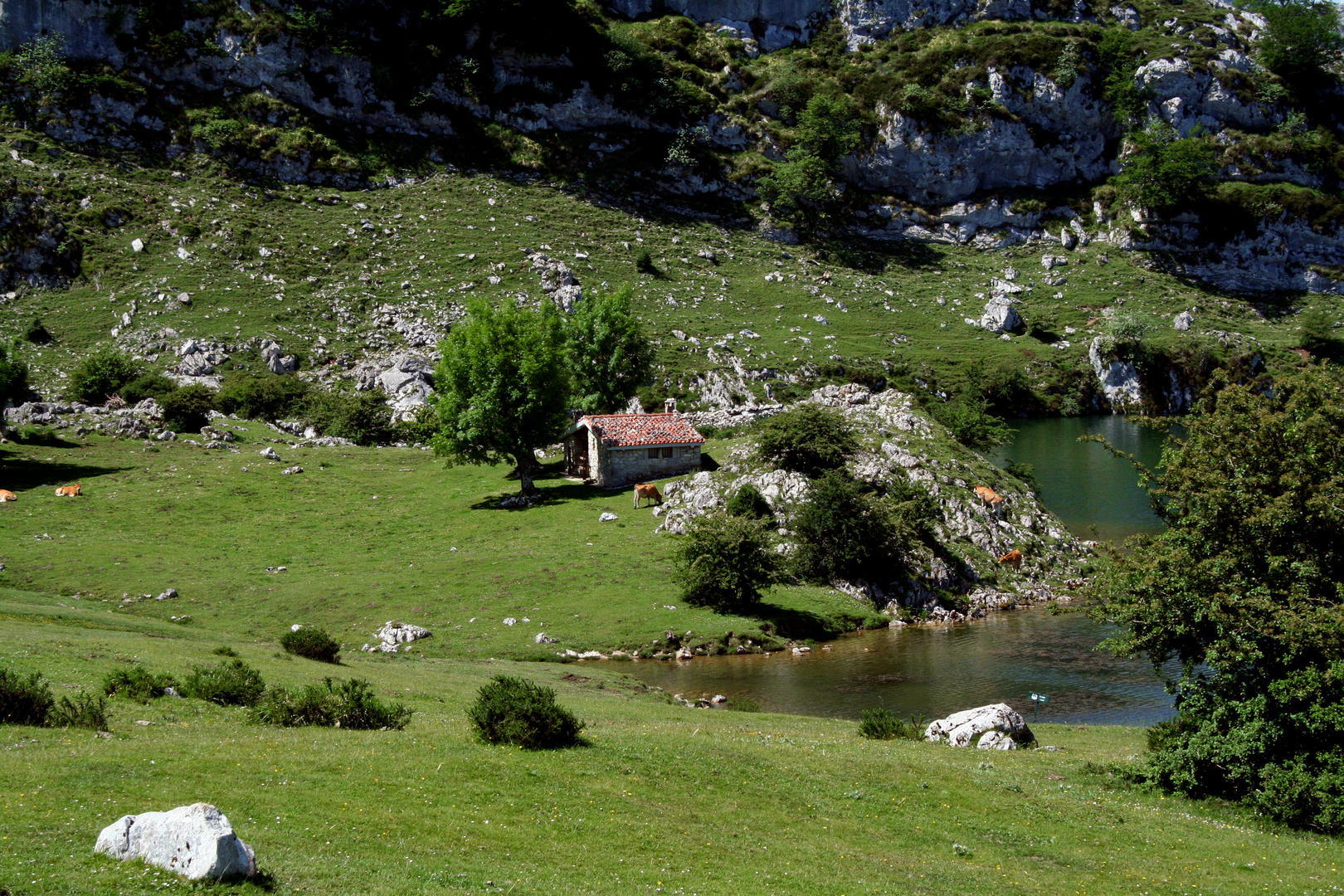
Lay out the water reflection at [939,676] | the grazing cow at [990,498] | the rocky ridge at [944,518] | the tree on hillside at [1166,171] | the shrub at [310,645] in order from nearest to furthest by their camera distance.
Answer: the shrub at [310,645] < the water reflection at [939,676] < the rocky ridge at [944,518] < the grazing cow at [990,498] < the tree on hillside at [1166,171]

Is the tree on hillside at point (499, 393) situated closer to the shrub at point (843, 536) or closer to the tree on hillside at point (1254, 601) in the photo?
the shrub at point (843, 536)

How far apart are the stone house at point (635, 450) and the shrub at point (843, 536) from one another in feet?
49.7

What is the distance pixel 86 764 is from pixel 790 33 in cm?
19095

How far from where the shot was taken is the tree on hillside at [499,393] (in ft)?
197

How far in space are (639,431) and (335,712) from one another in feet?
141

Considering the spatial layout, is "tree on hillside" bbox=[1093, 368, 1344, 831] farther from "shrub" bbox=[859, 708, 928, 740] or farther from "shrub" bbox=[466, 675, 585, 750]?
"shrub" bbox=[466, 675, 585, 750]

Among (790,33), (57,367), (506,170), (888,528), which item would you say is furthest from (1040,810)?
(790,33)

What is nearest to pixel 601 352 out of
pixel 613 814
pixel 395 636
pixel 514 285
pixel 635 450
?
pixel 635 450

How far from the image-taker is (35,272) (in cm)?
8925

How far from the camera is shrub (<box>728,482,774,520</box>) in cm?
5062

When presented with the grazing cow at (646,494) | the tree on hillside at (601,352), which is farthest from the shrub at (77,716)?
the tree on hillside at (601,352)

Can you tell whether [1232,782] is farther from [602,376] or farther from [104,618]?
[602,376]

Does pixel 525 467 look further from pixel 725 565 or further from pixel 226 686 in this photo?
pixel 226 686

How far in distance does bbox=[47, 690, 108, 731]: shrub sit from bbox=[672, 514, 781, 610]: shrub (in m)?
28.9
